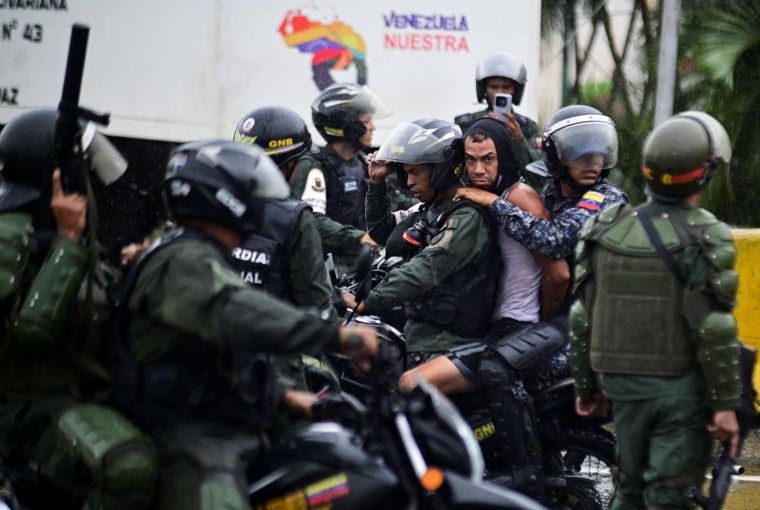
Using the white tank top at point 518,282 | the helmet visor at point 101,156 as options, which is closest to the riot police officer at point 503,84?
the white tank top at point 518,282

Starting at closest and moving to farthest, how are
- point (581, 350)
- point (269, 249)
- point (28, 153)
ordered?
point (28, 153) → point (581, 350) → point (269, 249)

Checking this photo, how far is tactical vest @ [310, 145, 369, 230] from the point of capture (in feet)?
26.4

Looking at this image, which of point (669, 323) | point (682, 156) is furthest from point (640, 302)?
point (682, 156)

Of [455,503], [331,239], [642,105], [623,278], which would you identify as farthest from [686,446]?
[642,105]

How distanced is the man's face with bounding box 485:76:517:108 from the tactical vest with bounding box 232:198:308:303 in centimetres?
273

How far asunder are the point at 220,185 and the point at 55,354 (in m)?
0.73

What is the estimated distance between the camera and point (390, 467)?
371 centimetres

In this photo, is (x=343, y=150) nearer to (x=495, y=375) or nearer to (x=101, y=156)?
A: (x=495, y=375)

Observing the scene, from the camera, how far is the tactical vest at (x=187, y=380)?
3.76 metres

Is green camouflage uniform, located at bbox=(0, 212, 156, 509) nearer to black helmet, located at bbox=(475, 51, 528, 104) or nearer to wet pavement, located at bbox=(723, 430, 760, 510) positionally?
wet pavement, located at bbox=(723, 430, 760, 510)

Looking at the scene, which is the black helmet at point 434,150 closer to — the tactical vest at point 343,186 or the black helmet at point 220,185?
the tactical vest at point 343,186

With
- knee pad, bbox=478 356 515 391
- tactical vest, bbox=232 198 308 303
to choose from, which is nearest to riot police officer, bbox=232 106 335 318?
tactical vest, bbox=232 198 308 303

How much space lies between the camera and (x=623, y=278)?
4.81 metres

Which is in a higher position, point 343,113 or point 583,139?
point 583,139
